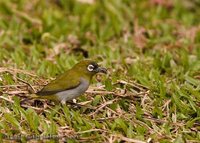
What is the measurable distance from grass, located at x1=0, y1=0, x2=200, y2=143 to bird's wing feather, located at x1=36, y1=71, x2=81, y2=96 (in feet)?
0.59

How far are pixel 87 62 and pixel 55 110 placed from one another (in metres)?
0.58

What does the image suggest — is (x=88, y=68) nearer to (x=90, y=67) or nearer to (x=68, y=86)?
(x=90, y=67)

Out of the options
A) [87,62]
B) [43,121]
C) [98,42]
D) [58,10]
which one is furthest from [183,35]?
[43,121]

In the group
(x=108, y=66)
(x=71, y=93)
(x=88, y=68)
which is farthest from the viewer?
(x=108, y=66)

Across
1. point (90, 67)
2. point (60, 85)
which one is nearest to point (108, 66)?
point (90, 67)

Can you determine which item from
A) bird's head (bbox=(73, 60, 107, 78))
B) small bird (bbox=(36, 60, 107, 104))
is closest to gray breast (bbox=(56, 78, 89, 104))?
small bird (bbox=(36, 60, 107, 104))

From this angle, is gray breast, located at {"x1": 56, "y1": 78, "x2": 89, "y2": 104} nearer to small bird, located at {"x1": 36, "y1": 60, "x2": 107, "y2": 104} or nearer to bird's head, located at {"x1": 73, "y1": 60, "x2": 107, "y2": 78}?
small bird, located at {"x1": 36, "y1": 60, "x2": 107, "y2": 104}

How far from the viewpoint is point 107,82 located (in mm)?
7254

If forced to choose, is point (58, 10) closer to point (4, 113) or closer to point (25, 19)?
point (25, 19)

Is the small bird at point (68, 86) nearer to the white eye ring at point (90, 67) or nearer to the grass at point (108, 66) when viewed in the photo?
the white eye ring at point (90, 67)

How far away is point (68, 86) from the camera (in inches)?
259

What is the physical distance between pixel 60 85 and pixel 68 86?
0.08 m

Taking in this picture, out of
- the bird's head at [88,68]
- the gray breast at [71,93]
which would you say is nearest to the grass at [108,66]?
the gray breast at [71,93]

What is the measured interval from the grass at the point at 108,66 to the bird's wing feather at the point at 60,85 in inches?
7.1
